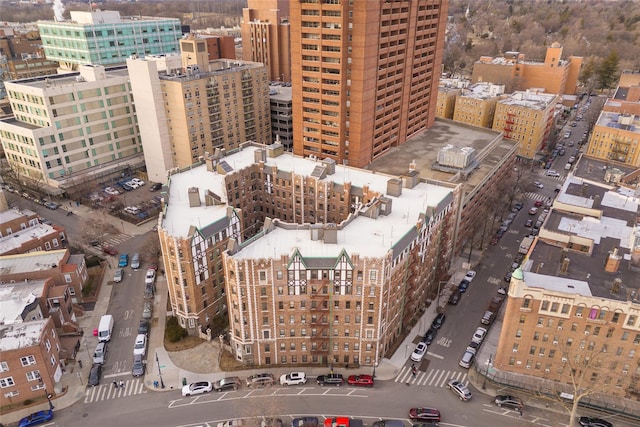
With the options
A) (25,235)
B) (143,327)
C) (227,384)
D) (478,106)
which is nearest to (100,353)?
(143,327)

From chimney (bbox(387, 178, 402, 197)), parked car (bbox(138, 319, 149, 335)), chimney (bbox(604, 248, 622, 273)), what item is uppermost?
chimney (bbox(387, 178, 402, 197))

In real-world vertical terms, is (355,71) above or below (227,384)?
above

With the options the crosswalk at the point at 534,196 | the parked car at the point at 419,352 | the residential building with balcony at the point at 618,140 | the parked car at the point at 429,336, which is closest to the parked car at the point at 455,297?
the parked car at the point at 429,336

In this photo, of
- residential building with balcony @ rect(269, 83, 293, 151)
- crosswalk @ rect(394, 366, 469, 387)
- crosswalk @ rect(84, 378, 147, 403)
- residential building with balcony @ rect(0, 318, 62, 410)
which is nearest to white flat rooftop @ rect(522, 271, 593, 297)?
crosswalk @ rect(394, 366, 469, 387)

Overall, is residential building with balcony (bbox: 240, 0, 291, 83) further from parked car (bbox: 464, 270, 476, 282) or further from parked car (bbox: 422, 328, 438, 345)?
parked car (bbox: 422, 328, 438, 345)

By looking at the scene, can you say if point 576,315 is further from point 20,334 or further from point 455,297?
point 20,334

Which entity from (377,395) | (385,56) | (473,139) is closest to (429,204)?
(377,395)
